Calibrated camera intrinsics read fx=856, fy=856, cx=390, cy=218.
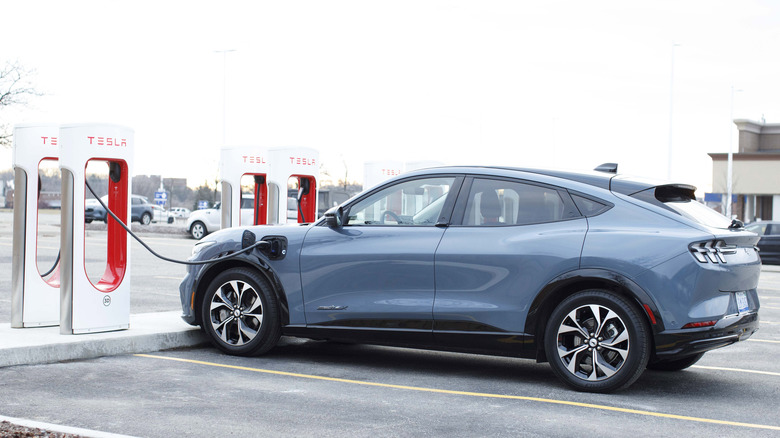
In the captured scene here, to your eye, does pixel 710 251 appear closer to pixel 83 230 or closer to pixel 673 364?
pixel 673 364

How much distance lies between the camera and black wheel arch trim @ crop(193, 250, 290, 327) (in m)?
7.37

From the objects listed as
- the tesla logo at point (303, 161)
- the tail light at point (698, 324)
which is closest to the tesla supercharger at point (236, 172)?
the tesla logo at point (303, 161)

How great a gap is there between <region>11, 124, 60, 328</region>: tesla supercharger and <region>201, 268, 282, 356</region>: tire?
1.82 meters

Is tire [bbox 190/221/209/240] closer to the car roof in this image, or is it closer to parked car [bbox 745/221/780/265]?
parked car [bbox 745/221/780/265]

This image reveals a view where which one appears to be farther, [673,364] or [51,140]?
[51,140]

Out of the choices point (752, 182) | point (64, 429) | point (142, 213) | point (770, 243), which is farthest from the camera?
point (752, 182)

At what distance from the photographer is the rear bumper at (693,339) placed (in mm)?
5957

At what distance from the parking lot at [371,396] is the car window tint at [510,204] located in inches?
50.1

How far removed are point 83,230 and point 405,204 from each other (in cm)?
286

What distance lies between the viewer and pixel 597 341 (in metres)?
6.17

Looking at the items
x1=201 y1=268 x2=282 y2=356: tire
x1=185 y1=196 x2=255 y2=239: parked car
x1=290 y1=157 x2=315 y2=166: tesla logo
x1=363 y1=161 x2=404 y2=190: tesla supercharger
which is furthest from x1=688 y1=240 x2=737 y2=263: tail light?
x1=185 y1=196 x2=255 y2=239: parked car

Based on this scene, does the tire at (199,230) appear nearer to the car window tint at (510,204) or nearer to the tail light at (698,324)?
the car window tint at (510,204)

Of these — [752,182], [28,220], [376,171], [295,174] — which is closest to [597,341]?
[28,220]

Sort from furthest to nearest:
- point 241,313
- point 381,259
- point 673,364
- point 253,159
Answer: point 253,159 → point 241,313 → point 673,364 → point 381,259
